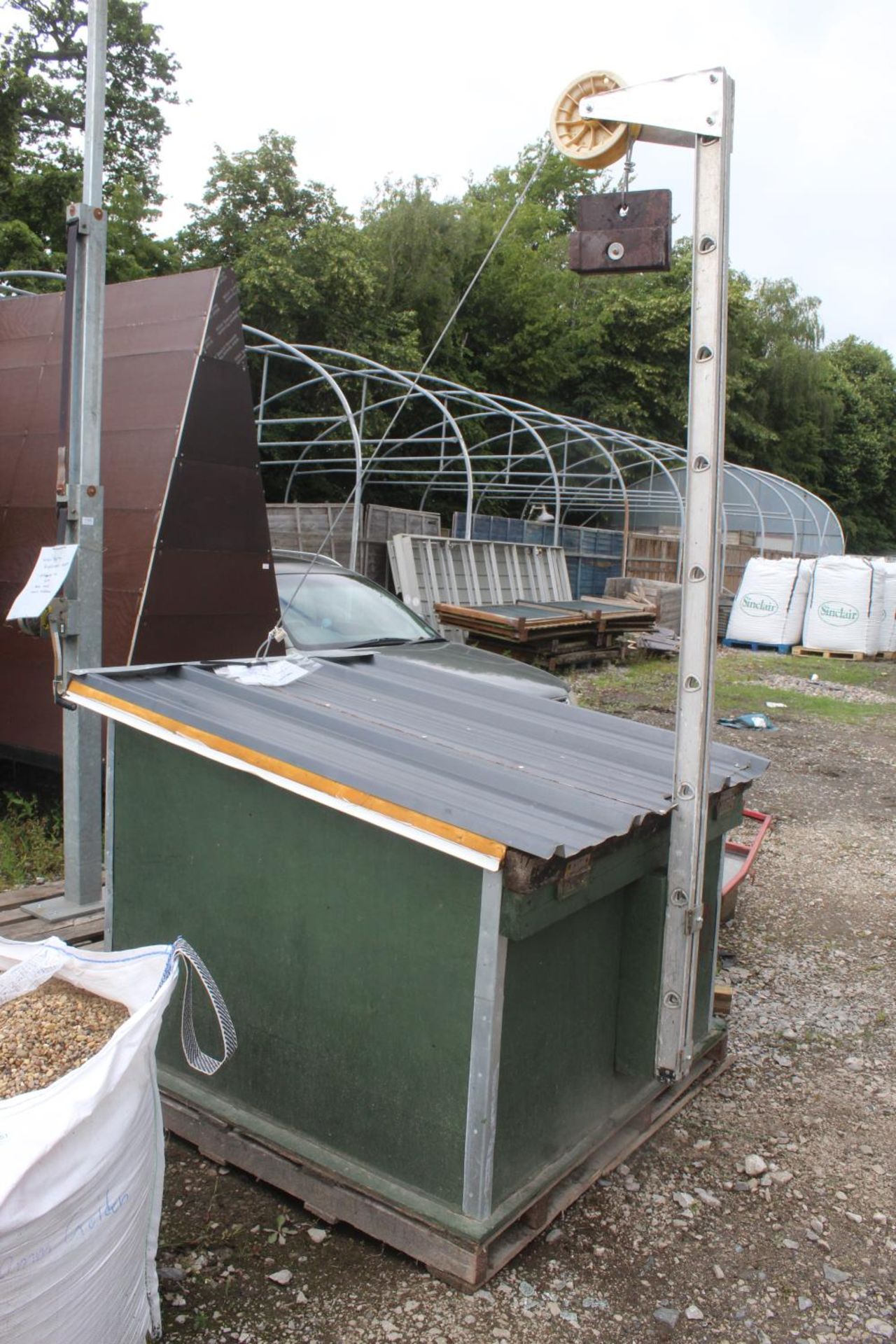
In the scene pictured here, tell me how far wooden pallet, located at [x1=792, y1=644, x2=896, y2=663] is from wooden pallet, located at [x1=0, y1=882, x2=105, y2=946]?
16.4m

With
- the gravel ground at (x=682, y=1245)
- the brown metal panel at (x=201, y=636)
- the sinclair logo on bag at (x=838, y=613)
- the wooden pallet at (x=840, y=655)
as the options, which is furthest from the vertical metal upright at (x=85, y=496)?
the sinclair logo on bag at (x=838, y=613)

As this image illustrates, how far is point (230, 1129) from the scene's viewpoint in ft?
10.0

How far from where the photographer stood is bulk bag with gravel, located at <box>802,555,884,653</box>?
18672mm

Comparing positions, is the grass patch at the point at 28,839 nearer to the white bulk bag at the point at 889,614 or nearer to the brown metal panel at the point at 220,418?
the brown metal panel at the point at 220,418

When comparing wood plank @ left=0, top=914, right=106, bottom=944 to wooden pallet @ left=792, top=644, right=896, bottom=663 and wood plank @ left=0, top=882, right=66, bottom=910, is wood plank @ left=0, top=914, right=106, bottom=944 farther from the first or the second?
wooden pallet @ left=792, top=644, right=896, bottom=663

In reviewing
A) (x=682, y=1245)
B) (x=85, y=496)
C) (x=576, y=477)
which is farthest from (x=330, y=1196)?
(x=576, y=477)

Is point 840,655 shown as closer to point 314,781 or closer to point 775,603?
point 775,603

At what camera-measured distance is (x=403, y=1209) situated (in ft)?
8.87

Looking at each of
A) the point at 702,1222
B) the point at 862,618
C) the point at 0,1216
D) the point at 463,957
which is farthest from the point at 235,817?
the point at 862,618

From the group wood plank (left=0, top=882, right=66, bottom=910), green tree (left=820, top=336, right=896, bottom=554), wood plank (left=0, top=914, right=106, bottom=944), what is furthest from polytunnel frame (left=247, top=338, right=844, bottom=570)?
green tree (left=820, top=336, right=896, bottom=554)

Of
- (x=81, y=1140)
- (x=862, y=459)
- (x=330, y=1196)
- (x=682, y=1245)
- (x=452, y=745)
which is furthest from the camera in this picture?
(x=862, y=459)

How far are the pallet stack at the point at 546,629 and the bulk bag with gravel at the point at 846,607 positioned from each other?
5.20 meters

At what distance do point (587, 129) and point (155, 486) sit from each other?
133 inches

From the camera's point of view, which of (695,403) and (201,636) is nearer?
(695,403)
